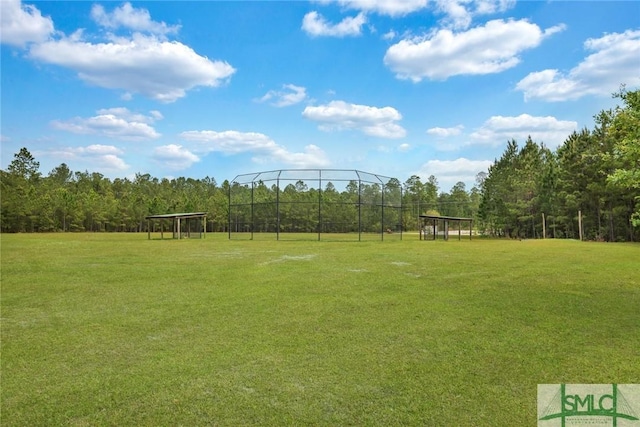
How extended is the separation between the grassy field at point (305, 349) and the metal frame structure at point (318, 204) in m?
16.1

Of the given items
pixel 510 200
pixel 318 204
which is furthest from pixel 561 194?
pixel 318 204

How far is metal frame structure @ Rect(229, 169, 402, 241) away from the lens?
23.4 m

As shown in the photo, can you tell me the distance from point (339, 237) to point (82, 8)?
16.3 m

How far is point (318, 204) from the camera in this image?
24.2m

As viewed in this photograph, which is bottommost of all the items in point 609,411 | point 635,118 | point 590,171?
point 609,411

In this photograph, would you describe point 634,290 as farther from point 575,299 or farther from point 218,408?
point 218,408

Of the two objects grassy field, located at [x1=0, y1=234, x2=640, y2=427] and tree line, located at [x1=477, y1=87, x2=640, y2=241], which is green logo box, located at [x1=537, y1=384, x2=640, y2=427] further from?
tree line, located at [x1=477, y1=87, x2=640, y2=241]

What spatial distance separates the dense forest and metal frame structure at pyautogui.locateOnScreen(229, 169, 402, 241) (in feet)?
0.30

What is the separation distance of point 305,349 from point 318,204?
20.5 metres

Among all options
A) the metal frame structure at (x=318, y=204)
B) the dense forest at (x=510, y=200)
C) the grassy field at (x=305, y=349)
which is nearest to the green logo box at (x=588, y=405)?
the grassy field at (x=305, y=349)

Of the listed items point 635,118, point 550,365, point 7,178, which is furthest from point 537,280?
point 7,178

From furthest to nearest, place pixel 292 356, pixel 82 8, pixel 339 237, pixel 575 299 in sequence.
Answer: pixel 339 237 < pixel 82 8 < pixel 575 299 < pixel 292 356

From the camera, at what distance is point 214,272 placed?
351 inches

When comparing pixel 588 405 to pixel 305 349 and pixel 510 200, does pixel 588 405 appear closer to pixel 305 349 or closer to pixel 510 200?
pixel 305 349
